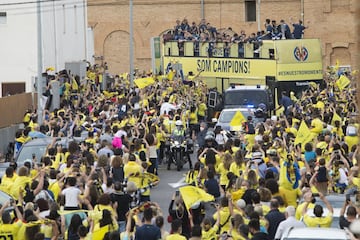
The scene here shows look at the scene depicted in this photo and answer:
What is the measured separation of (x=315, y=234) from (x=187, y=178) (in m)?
7.79

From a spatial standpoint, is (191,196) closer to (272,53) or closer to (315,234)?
(315,234)

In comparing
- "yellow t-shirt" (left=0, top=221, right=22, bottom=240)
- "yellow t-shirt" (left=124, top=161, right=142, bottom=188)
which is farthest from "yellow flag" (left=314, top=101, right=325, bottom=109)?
"yellow t-shirt" (left=0, top=221, right=22, bottom=240)

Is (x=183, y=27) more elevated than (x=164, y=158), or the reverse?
(x=183, y=27)

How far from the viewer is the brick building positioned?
Result: 71250 millimetres

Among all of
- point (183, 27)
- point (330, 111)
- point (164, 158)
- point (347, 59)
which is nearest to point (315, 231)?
point (330, 111)

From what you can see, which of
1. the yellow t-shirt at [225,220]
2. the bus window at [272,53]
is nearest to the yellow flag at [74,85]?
the bus window at [272,53]

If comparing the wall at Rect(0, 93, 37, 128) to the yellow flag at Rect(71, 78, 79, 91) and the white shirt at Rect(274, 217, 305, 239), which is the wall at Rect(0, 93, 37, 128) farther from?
the white shirt at Rect(274, 217, 305, 239)

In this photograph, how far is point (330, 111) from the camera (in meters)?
30.5

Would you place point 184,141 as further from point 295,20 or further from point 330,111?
point 295,20

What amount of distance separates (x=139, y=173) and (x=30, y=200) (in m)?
3.39

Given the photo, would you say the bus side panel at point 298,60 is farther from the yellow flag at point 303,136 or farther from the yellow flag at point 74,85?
the yellow flag at point 303,136

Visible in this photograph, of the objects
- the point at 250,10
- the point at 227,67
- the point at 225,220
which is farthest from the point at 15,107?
the point at 250,10

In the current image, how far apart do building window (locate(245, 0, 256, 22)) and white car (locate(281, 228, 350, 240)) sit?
59.3 metres

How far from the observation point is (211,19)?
7269cm
